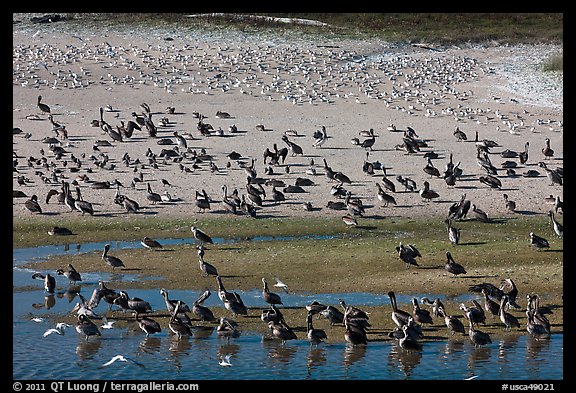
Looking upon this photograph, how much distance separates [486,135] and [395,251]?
1302 cm

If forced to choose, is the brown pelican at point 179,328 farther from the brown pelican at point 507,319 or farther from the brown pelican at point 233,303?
the brown pelican at point 507,319

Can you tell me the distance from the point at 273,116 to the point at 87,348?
68.2ft

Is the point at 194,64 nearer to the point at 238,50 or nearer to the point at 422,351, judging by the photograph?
the point at 238,50

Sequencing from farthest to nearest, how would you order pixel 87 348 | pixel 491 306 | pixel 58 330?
pixel 491 306
pixel 58 330
pixel 87 348

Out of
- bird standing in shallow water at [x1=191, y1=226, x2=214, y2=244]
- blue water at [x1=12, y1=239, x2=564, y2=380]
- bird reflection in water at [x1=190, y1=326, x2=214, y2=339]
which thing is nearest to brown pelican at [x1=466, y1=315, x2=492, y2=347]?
blue water at [x1=12, y1=239, x2=564, y2=380]

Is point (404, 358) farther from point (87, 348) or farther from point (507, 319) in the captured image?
point (87, 348)

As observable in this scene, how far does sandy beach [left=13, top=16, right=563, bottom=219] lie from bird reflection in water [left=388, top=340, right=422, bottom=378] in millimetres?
9702

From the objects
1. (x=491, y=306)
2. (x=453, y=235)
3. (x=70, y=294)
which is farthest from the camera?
(x=453, y=235)

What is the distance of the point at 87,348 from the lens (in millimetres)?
16938

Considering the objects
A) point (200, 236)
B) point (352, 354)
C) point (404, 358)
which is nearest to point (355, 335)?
point (352, 354)

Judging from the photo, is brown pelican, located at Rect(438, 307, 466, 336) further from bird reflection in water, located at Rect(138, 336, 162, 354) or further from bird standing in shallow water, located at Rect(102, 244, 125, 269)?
bird standing in shallow water, located at Rect(102, 244, 125, 269)

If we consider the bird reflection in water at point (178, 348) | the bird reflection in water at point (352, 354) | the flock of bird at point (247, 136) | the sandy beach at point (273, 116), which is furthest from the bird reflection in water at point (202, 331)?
the sandy beach at point (273, 116)

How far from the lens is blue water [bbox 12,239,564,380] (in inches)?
612

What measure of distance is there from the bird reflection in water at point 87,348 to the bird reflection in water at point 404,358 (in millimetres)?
4416
